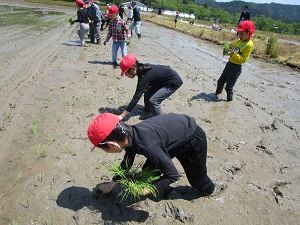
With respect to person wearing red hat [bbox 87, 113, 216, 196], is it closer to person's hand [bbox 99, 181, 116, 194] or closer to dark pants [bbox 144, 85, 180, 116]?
person's hand [bbox 99, 181, 116, 194]

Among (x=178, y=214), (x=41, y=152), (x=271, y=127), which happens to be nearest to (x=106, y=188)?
(x=178, y=214)

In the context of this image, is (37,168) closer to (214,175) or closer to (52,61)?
(214,175)

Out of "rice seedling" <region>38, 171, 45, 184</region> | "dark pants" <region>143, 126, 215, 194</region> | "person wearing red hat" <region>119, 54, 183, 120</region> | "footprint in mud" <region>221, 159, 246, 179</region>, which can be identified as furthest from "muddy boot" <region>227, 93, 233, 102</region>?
"rice seedling" <region>38, 171, 45, 184</region>

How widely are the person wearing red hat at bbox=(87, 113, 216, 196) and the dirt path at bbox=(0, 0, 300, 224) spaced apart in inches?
16.6

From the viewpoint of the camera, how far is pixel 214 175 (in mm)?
3570

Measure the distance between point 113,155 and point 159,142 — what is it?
1690 mm

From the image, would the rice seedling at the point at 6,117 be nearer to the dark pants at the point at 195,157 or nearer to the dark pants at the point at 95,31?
the dark pants at the point at 195,157

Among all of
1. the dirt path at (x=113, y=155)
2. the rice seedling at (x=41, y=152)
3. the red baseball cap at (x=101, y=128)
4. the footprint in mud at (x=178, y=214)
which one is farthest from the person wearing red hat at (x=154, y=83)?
the red baseball cap at (x=101, y=128)

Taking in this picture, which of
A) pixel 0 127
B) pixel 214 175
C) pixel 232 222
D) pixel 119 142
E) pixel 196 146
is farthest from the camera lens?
pixel 0 127

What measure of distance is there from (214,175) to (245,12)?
13.6 meters

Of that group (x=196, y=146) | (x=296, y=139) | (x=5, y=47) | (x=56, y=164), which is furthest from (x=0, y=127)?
(x=5, y=47)

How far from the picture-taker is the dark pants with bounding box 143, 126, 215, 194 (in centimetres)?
263

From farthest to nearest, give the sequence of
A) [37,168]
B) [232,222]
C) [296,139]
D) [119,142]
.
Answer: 1. [296,139]
2. [37,168]
3. [232,222]
4. [119,142]

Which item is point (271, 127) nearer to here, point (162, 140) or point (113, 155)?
point (113, 155)
